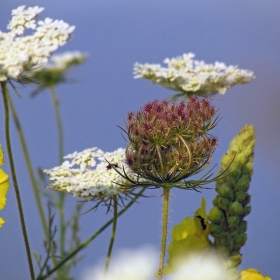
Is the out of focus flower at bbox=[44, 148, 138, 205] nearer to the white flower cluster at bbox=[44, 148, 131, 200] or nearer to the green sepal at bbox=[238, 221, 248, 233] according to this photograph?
the white flower cluster at bbox=[44, 148, 131, 200]

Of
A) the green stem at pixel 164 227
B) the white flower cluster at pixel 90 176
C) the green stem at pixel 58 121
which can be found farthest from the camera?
the green stem at pixel 58 121

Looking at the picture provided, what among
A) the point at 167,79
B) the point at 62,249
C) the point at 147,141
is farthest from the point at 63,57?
the point at 147,141

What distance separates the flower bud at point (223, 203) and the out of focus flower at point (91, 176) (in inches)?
4.7

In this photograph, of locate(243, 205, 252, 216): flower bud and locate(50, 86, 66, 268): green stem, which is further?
locate(50, 86, 66, 268): green stem

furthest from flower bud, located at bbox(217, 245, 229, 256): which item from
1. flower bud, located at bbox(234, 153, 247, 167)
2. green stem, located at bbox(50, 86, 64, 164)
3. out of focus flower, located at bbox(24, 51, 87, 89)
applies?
out of focus flower, located at bbox(24, 51, 87, 89)

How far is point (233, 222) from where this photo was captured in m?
0.63

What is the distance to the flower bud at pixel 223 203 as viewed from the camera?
0.63m

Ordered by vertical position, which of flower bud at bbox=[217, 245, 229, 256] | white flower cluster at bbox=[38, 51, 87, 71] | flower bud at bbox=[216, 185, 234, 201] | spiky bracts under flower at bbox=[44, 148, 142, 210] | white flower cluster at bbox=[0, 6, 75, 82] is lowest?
flower bud at bbox=[217, 245, 229, 256]


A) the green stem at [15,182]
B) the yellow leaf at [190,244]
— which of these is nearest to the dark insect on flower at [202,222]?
the yellow leaf at [190,244]

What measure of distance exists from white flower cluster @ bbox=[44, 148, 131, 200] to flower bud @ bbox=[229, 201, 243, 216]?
0.43 feet

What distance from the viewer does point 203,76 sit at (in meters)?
0.85

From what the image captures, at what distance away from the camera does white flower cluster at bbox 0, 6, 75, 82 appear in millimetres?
564

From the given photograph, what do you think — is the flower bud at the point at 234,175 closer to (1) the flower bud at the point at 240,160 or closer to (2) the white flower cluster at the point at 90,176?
(1) the flower bud at the point at 240,160

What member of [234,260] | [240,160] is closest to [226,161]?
[240,160]
